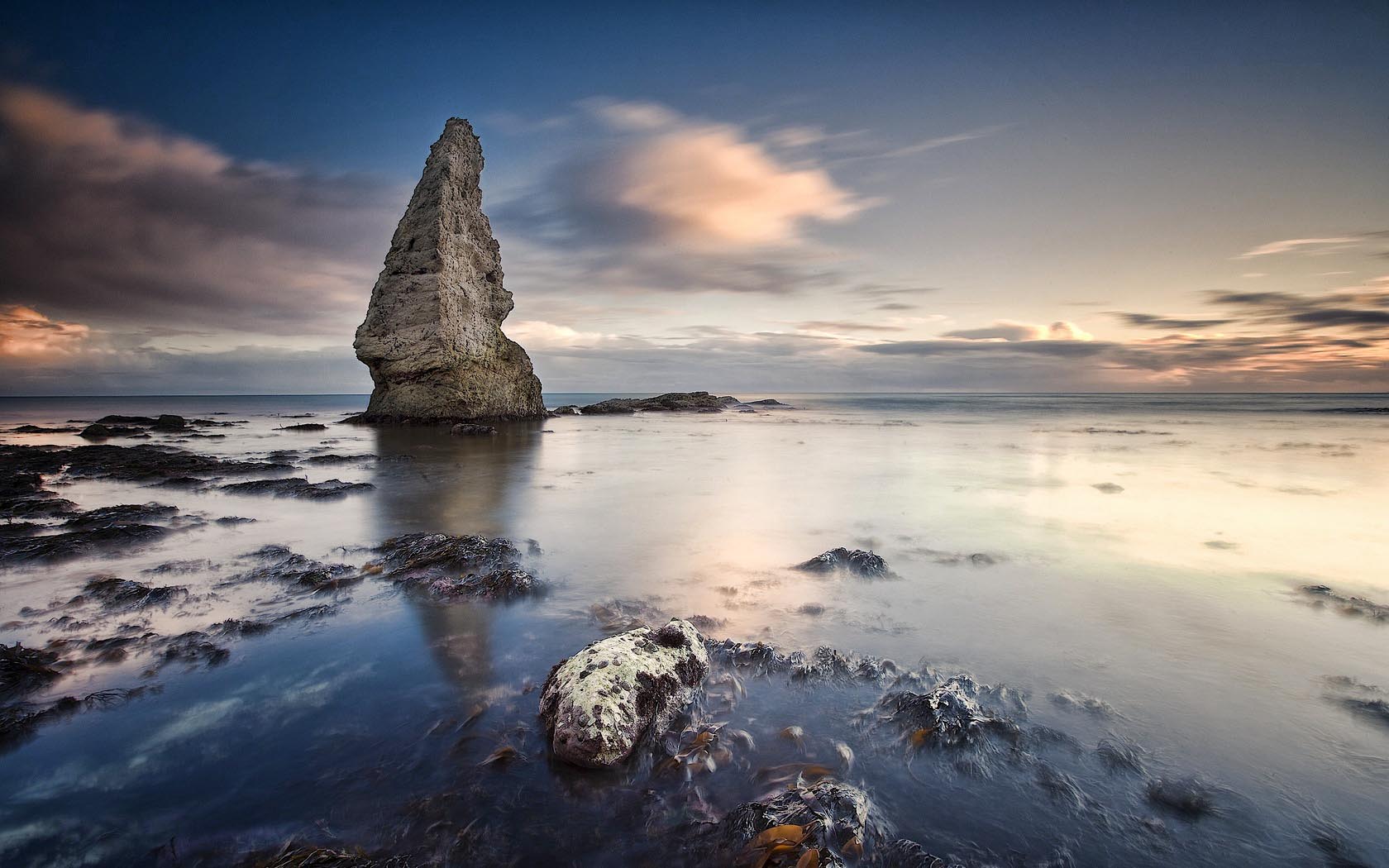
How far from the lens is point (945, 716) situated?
3.63 m

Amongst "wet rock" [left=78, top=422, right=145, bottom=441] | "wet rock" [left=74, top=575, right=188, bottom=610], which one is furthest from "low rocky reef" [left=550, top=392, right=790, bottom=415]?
"wet rock" [left=74, top=575, right=188, bottom=610]

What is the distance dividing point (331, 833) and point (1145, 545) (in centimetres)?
979

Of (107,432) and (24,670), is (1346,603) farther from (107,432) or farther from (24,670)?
(107,432)

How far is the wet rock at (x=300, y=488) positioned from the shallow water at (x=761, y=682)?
0.60 m

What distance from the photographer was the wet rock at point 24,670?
390cm

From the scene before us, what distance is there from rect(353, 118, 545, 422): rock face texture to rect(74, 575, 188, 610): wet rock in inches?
944

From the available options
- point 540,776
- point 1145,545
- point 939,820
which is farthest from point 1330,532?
point 540,776

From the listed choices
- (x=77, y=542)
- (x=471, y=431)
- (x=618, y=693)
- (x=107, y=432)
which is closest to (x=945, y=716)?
(x=618, y=693)

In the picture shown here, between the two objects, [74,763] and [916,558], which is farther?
[916,558]

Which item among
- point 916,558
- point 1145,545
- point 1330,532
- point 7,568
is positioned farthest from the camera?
point 1330,532

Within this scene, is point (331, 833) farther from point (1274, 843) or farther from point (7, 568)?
point (7, 568)

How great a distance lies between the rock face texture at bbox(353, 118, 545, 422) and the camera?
1107 inches

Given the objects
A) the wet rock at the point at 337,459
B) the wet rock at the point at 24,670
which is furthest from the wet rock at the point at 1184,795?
the wet rock at the point at 337,459

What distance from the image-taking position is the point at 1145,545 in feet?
25.9
